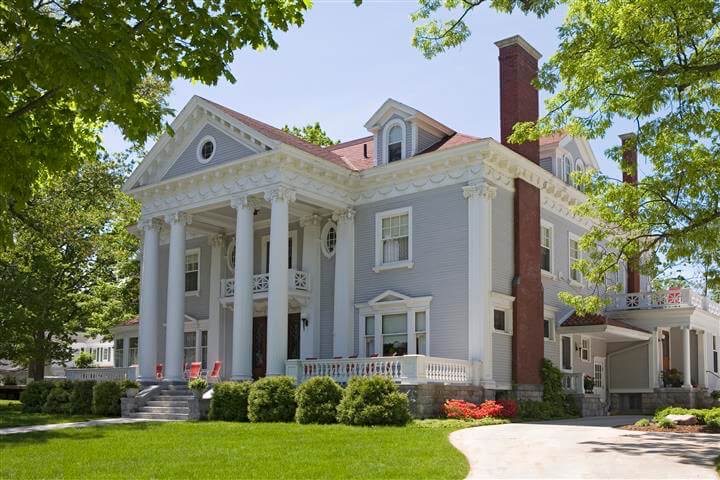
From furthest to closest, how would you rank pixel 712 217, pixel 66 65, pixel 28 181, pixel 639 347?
pixel 639 347 < pixel 712 217 < pixel 28 181 < pixel 66 65

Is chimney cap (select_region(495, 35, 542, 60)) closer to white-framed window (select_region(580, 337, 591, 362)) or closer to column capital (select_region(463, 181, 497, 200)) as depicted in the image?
column capital (select_region(463, 181, 497, 200))

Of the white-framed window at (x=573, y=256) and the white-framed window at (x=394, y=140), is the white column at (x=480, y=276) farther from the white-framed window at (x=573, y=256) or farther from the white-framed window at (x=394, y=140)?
the white-framed window at (x=573, y=256)

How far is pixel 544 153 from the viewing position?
27.9 m

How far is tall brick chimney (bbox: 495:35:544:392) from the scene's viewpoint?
79.7ft

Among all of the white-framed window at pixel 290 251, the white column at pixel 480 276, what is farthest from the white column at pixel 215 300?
the white column at pixel 480 276

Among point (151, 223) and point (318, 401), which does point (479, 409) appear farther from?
point (151, 223)

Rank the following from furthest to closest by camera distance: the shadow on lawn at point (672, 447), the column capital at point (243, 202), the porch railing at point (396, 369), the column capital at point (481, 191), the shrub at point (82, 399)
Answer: the shrub at point (82, 399) < the column capital at point (243, 202) < the column capital at point (481, 191) < the porch railing at point (396, 369) < the shadow on lawn at point (672, 447)

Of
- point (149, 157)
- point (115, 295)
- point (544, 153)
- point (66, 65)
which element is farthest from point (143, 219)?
point (66, 65)

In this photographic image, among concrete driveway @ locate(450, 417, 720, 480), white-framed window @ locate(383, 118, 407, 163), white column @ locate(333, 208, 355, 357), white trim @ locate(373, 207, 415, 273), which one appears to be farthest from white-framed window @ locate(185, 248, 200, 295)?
concrete driveway @ locate(450, 417, 720, 480)

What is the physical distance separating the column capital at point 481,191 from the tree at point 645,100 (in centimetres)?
320

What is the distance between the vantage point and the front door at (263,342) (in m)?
28.0

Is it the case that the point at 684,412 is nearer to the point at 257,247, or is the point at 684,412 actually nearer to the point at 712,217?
the point at 712,217

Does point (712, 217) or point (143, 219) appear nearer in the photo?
point (712, 217)

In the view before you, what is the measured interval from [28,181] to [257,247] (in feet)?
62.1
